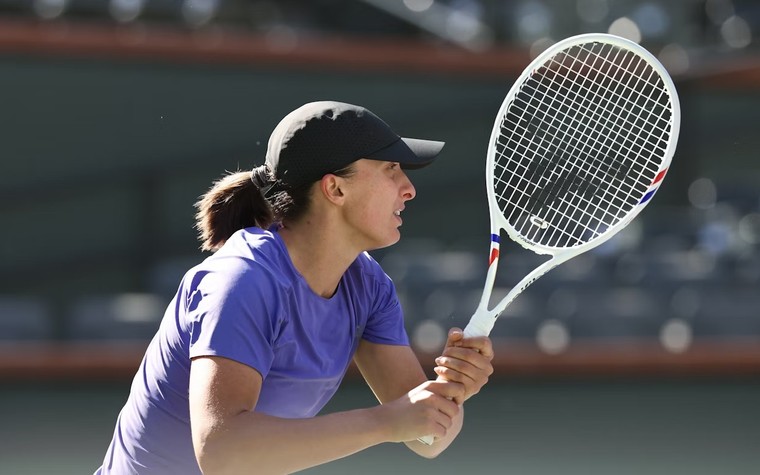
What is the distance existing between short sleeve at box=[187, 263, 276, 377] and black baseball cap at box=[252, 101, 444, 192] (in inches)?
9.5

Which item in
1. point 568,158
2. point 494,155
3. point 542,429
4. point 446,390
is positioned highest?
point 542,429

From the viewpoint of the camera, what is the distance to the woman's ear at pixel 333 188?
2277 mm

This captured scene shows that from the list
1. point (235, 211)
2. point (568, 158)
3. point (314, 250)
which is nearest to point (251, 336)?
point (314, 250)

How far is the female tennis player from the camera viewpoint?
2053 mm

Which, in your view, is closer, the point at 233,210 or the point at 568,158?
the point at 233,210

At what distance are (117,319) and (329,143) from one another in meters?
5.25

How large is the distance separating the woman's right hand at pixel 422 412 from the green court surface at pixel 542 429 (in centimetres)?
349

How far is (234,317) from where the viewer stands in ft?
6.79

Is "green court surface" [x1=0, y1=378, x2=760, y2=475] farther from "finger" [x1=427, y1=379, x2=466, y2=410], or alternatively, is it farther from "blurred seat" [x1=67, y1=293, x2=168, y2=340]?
"finger" [x1=427, y1=379, x2=466, y2=410]

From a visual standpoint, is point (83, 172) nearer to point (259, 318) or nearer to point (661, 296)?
point (661, 296)

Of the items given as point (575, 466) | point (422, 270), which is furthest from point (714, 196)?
point (575, 466)

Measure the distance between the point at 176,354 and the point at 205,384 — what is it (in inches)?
8.5

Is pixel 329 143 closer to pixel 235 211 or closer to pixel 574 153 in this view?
pixel 235 211

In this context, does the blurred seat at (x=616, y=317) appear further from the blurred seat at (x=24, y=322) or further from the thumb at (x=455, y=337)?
the thumb at (x=455, y=337)
